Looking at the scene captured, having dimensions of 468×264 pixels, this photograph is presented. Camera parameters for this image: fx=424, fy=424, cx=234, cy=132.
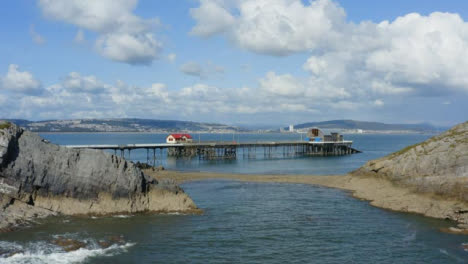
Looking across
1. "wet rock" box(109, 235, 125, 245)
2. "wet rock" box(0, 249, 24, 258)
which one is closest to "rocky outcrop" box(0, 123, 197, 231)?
"wet rock" box(0, 249, 24, 258)

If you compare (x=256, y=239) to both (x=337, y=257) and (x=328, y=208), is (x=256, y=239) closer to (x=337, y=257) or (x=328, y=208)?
(x=337, y=257)

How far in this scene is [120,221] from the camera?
30.1 metres

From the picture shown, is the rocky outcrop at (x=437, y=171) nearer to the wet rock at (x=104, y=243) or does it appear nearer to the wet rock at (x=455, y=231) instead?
the wet rock at (x=455, y=231)

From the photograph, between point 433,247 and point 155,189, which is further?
point 155,189

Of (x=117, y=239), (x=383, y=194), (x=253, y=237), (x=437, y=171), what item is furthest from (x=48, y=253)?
(x=437, y=171)

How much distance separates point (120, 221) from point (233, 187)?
75.3ft

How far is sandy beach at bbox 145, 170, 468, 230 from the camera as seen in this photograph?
1393 inches

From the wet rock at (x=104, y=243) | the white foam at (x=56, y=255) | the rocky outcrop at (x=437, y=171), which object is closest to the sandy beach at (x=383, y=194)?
the rocky outcrop at (x=437, y=171)

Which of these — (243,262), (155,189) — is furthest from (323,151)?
(243,262)

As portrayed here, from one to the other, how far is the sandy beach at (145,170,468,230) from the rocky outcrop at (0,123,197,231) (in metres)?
20.0

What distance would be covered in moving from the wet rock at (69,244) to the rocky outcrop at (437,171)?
1035 inches

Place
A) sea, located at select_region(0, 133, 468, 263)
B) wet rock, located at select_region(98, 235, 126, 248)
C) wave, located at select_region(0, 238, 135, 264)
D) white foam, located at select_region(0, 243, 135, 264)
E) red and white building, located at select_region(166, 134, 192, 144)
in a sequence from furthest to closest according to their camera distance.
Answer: red and white building, located at select_region(166, 134, 192, 144)
wet rock, located at select_region(98, 235, 126, 248)
sea, located at select_region(0, 133, 468, 263)
wave, located at select_region(0, 238, 135, 264)
white foam, located at select_region(0, 243, 135, 264)

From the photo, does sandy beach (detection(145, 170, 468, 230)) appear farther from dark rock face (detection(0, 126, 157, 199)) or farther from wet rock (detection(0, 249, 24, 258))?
wet rock (detection(0, 249, 24, 258))

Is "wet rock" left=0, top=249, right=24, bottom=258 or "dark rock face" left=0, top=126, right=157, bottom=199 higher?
"dark rock face" left=0, top=126, right=157, bottom=199
